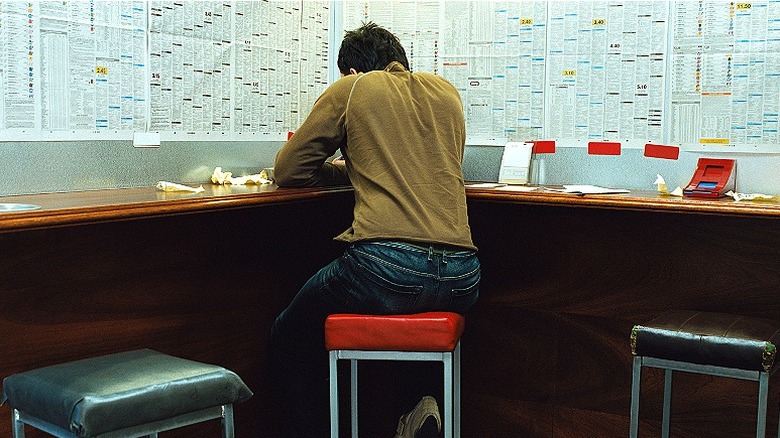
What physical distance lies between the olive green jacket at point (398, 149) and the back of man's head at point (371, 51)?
14 cm

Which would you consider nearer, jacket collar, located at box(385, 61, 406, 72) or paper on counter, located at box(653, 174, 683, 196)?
jacket collar, located at box(385, 61, 406, 72)

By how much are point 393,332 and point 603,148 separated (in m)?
1.10

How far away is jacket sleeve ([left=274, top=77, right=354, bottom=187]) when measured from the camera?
2543 mm

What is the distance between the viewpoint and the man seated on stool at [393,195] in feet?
7.94

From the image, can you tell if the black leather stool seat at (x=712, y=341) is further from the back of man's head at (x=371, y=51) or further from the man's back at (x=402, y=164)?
the back of man's head at (x=371, y=51)

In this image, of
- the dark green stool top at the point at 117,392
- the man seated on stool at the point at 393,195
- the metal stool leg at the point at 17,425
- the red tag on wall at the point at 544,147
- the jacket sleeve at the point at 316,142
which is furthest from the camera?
the red tag on wall at the point at 544,147

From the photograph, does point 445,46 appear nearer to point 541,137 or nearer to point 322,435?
point 541,137

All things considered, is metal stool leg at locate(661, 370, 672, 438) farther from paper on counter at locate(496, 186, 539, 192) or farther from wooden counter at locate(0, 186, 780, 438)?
paper on counter at locate(496, 186, 539, 192)

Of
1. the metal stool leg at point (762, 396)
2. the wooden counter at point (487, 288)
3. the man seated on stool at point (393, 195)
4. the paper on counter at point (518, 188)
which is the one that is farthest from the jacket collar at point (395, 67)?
the metal stool leg at point (762, 396)

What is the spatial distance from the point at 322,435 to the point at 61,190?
Answer: 1068 mm

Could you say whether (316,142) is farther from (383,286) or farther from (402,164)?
(383,286)

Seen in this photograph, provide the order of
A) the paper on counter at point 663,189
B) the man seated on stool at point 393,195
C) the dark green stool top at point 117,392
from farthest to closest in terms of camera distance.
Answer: the paper on counter at point 663,189
the man seated on stool at point 393,195
the dark green stool top at point 117,392

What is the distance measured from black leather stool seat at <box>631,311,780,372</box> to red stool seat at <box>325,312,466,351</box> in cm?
48

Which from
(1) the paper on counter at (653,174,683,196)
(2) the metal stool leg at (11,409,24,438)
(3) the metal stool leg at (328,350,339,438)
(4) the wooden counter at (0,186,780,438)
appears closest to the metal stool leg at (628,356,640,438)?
(4) the wooden counter at (0,186,780,438)
